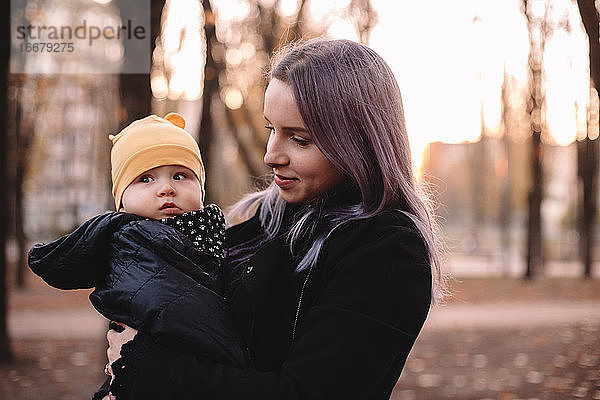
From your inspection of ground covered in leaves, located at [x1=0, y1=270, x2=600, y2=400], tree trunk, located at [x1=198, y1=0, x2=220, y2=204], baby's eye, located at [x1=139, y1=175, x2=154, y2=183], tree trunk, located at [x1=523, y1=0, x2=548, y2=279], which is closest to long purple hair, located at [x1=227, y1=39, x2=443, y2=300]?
baby's eye, located at [x1=139, y1=175, x2=154, y2=183]

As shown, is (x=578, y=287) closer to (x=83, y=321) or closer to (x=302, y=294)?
(x=83, y=321)

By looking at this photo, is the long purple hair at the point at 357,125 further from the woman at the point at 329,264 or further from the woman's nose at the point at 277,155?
the woman's nose at the point at 277,155

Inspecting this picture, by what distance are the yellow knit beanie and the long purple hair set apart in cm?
50

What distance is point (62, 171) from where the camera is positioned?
51.7 m

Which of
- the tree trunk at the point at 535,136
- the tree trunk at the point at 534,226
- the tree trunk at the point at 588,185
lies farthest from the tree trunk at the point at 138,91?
the tree trunk at the point at 588,185

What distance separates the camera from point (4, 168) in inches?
369

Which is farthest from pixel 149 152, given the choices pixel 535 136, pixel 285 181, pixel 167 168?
pixel 535 136

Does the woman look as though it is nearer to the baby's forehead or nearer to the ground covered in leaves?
the baby's forehead

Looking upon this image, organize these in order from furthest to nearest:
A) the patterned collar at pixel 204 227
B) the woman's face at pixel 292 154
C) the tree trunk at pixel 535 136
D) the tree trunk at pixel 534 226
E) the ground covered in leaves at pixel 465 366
Result: the tree trunk at pixel 534 226 < the tree trunk at pixel 535 136 < the ground covered in leaves at pixel 465 366 < the patterned collar at pixel 204 227 < the woman's face at pixel 292 154

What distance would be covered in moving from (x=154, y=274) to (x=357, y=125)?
67cm

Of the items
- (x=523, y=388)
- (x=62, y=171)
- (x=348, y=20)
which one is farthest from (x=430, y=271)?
(x=62, y=171)

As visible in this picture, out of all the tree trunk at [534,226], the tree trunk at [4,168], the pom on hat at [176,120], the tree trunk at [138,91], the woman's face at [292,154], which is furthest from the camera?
the tree trunk at [534,226]

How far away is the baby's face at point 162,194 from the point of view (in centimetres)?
225

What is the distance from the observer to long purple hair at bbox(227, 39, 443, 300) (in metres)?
1.88
